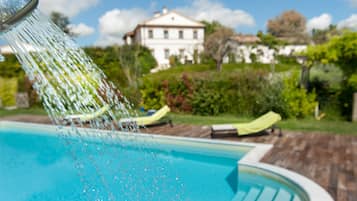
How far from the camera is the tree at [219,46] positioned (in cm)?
2879

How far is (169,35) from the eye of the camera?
1481 inches

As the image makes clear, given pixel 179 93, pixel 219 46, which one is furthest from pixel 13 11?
pixel 219 46

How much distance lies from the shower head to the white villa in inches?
1325

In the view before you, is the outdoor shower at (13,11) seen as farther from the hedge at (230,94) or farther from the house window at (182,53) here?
the house window at (182,53)

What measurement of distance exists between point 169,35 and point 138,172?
33596 millimetres

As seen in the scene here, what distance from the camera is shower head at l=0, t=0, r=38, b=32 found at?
6.32ft

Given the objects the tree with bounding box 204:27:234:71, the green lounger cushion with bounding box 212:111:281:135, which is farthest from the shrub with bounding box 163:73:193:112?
the tree with bounding box 204:27:234:71

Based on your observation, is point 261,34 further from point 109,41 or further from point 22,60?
point 22,60

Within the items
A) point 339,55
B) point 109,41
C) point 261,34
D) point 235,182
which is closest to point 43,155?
point 235,182

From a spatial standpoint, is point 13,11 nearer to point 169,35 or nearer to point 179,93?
point 179,93

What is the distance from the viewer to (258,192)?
4660mm

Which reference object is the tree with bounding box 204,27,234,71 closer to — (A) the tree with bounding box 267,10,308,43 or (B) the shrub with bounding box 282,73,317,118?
(B) the shrub with bounding box 282,73,317,118

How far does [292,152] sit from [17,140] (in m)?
8.91

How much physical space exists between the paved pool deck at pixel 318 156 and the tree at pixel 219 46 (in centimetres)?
2067
